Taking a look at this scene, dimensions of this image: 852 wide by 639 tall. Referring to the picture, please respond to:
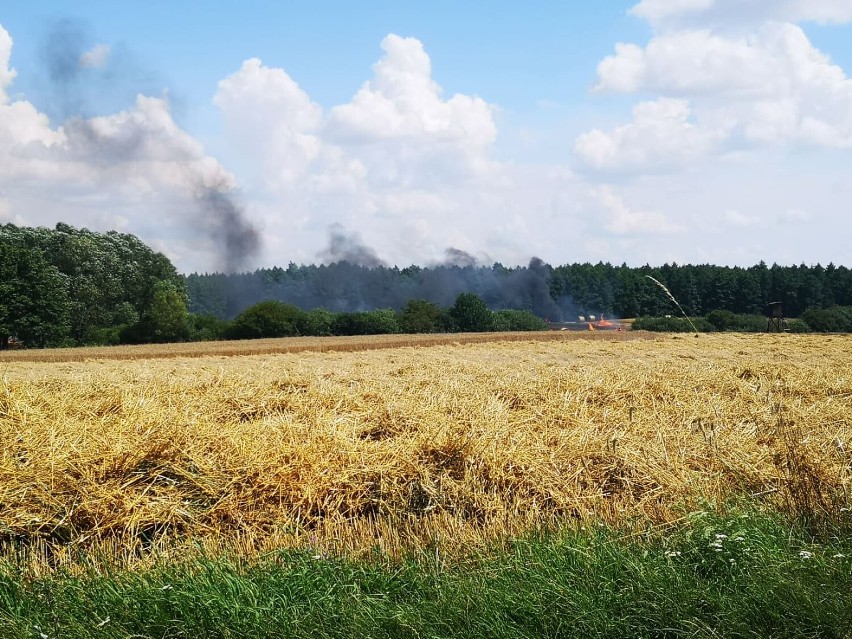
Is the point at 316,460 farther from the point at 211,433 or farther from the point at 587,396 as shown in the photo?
the point at 587,396

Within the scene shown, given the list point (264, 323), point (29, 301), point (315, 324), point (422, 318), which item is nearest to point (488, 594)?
point (264, 323)

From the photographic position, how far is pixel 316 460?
→ 651 centimetres

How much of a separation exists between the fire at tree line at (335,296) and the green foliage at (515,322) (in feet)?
0.45

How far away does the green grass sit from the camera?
161 inches

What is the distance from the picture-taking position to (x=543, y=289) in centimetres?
9338

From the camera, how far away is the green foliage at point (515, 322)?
209 ft

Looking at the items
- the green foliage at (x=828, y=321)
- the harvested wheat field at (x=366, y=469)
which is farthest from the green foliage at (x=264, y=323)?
the harvested wheat field at (x=366, y=469)

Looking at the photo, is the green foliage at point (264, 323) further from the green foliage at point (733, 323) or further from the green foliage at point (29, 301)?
the green foliage at point (733, 323)

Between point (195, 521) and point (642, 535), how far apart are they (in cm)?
346

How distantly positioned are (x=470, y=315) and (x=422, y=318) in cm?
407

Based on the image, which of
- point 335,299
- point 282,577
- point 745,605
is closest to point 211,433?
point 282,577

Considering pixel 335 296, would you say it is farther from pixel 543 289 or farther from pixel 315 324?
pixel 315 324

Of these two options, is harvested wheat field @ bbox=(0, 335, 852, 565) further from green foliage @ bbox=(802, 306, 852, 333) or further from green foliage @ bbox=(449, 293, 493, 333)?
green foliage @ bbox=(802, 306, 852, 333)

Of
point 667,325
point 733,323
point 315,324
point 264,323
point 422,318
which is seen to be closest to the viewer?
point 264,323
